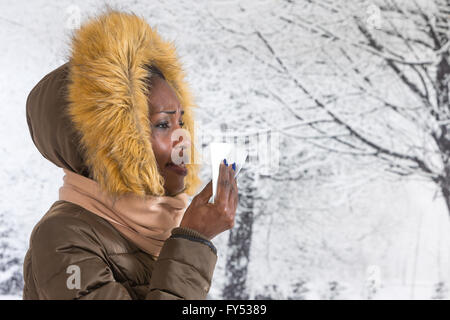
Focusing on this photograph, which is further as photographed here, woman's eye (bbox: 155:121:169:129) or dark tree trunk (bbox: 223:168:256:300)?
dark tree trunk (bbox: 223:168:256:300)

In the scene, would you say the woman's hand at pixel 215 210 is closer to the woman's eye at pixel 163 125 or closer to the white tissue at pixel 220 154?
the white tissue at pixel 220 154

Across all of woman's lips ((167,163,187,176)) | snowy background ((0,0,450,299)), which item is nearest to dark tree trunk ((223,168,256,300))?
snowy background ((0,0,450,299))

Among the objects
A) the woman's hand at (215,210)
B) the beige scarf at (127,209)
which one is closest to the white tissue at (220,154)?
the woman's hand at (215,210)

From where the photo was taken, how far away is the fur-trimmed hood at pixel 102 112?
2.26 feet

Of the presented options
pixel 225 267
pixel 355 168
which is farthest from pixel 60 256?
pixel 355 168

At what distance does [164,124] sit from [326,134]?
1.55 meters

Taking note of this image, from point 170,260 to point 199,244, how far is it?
1.8 inches

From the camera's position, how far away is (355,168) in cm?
219

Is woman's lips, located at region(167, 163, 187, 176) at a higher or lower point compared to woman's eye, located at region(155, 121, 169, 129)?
lower

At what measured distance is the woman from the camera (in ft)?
2.05

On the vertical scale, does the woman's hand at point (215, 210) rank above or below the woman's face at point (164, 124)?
below

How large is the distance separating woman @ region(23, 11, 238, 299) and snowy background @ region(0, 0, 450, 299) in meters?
1.41

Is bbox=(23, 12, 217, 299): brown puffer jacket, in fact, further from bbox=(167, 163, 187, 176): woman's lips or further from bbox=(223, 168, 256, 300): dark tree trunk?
bbox=(223, 168, 256, 300): dark tree trunk

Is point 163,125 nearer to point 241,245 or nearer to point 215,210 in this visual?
point 215,210
